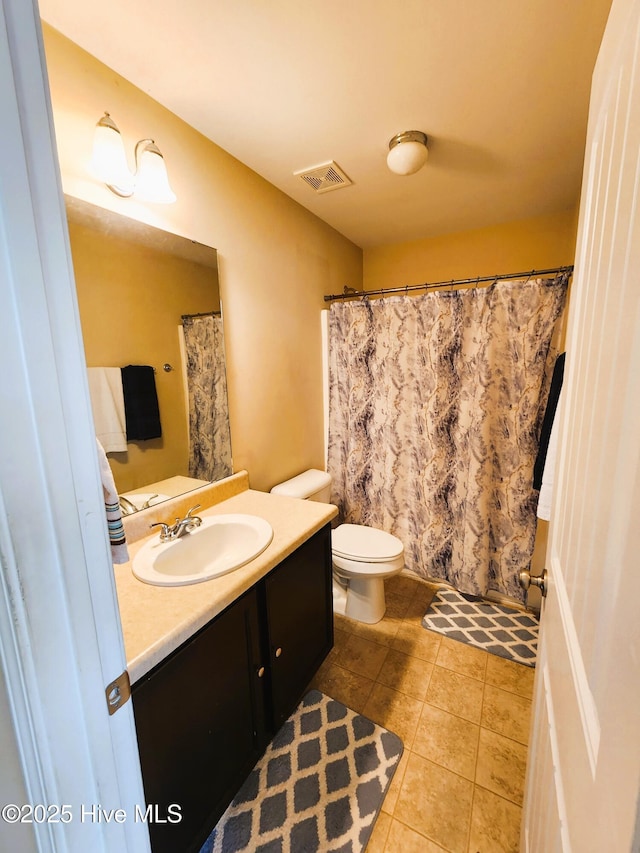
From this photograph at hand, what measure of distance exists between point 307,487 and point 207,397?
819mm

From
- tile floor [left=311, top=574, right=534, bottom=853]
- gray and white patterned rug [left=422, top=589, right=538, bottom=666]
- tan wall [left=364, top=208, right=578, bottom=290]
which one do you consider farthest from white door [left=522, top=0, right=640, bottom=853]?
tan wall [left=364, top=208, right=578, bottom=290]

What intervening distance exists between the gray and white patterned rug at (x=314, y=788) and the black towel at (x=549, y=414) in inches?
52.7

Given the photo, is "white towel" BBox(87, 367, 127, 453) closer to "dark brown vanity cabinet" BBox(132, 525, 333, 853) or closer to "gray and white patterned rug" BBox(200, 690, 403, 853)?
"dark brown vanity cabinet" BBox(132, 525, 333, 853)

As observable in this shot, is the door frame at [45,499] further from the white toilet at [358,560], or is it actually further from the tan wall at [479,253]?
the tan wall at [479,253]

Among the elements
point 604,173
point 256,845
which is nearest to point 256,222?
point 604,173

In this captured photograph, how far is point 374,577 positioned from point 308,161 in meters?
2.11

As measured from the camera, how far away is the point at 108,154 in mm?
1079

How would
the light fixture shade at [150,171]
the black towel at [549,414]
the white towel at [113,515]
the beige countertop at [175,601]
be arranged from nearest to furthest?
the white towel at [113,515]
the beige countertop at [175,601]
the light fixture shade at [150,171]
the black towel at [549,414]

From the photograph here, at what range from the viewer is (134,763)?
56 cm

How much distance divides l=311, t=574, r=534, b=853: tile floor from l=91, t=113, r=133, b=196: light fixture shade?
86.2 inches

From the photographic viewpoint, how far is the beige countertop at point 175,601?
77cm

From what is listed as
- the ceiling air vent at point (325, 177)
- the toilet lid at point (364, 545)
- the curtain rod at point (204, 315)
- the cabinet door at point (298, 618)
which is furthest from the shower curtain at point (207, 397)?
the ceiling air vent at point (325, 177)

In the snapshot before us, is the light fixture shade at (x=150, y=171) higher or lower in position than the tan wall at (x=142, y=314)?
higher

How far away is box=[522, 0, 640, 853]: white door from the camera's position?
327mm
